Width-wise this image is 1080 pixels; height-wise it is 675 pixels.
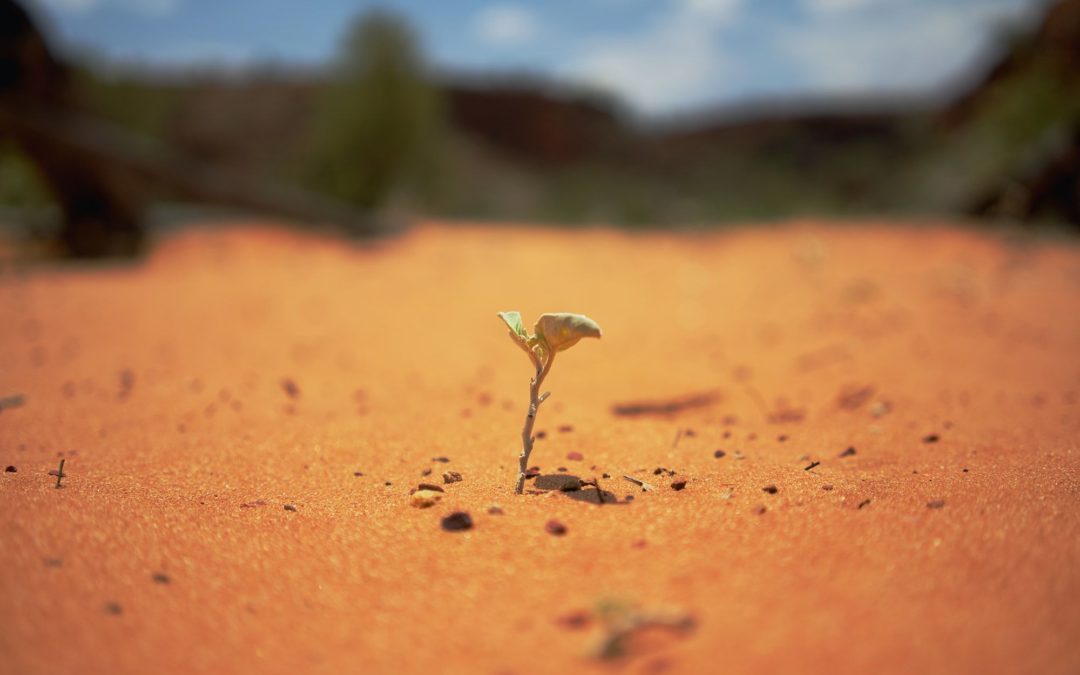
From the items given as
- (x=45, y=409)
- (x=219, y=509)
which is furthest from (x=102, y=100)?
(x=219, y=509)

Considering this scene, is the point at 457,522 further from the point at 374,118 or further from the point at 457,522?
the point at 374,118

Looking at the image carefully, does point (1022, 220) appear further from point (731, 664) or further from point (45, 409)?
point (45, 409)

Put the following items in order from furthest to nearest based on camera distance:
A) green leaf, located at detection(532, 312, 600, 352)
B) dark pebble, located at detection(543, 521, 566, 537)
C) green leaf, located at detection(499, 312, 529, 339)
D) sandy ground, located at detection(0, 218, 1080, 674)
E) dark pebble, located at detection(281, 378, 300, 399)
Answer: dark pebble, located at detection(281, 378, 300, 399), green leaf, located at detection(499, 312, 529, 339), green leaf, located at detection(532, 312, 600, 352), dark pebble, located at detection(543, 521, 566, 537), sandy ground, located at detection(0, 218, 1080, 674)

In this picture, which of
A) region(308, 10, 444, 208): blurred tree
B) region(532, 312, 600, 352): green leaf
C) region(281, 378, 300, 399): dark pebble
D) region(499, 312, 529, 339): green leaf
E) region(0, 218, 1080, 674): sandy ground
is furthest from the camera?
region(308, 10, 444, 208): blurred tree

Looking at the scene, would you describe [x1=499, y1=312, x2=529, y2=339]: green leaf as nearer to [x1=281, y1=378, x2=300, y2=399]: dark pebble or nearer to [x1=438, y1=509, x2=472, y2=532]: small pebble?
[x1=438, y1=509, x2=472, y2=532]: small pebble

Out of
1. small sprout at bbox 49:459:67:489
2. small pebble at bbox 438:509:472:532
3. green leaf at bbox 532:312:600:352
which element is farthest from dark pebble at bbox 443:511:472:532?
small sprout at bbox 49:459:67:489

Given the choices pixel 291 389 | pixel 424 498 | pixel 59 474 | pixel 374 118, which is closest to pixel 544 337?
pixel 424 498

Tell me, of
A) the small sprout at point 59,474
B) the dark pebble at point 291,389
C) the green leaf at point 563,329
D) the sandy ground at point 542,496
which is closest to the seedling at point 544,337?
the green leaf at point 563,329
